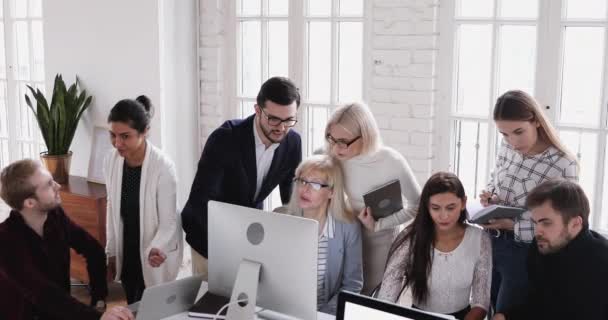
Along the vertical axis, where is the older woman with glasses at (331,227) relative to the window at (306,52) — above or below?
below

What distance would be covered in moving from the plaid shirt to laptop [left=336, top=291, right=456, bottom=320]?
41.4 inches

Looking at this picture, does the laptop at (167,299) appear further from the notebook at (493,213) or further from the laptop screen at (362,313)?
the notebook at (493,213)

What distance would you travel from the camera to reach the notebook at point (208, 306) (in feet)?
8.29

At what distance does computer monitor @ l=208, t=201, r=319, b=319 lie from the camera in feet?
7.41

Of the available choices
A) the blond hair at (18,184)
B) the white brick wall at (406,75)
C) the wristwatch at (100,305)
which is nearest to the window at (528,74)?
the white brick wall at (406,75)

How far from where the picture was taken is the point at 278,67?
4719 mm

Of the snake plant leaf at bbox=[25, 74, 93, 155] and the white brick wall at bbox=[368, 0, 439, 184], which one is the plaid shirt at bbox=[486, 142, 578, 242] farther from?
the snake plant leaf at bbox=[25, 74, 93, 155]

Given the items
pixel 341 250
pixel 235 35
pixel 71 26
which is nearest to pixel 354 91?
pixel 235 35

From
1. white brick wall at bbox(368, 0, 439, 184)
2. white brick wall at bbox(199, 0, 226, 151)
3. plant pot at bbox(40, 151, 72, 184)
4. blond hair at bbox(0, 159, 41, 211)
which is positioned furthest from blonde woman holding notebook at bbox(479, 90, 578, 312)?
plant pot at bbox(40, 151, 72, 184)

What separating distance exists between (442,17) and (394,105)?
1.82ft

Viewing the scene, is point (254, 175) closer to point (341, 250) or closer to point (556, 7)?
point (341, 250)

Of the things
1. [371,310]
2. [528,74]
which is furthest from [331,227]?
[528,74]

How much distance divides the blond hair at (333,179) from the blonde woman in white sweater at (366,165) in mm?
36

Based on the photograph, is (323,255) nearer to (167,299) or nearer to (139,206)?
(167,299)
